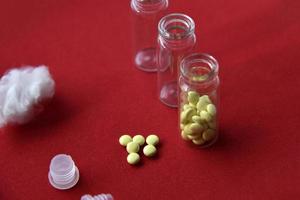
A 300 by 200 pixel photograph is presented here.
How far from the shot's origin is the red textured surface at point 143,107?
1.25 metres

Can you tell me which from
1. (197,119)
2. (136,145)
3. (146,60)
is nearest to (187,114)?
(197,119)

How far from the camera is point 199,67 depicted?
129cm

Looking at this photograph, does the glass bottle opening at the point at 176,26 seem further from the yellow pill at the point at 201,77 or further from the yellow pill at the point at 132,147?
the yellow pill at the point at 132,147

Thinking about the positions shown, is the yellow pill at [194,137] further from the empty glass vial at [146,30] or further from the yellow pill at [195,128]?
the empty glass vial at [146,30]

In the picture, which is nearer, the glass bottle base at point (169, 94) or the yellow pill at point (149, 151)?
the yellow pill at point (149, 151)

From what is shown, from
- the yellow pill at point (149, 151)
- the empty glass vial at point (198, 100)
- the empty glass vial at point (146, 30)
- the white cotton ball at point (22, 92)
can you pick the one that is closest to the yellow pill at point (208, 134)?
the empty glass vial at point (198, 100)

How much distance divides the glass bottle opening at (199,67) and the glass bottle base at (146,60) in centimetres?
20

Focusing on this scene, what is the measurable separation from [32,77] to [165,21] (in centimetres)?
31

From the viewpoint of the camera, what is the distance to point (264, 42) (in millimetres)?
1475

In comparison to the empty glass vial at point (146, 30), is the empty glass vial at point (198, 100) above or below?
below

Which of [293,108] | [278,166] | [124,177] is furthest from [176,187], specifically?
[293,108]

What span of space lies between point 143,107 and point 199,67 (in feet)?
0.55

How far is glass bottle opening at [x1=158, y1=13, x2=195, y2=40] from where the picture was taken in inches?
51.8

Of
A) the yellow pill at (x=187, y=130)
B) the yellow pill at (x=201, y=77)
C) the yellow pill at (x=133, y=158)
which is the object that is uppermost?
the yellow pill at (x=201, y=77)
